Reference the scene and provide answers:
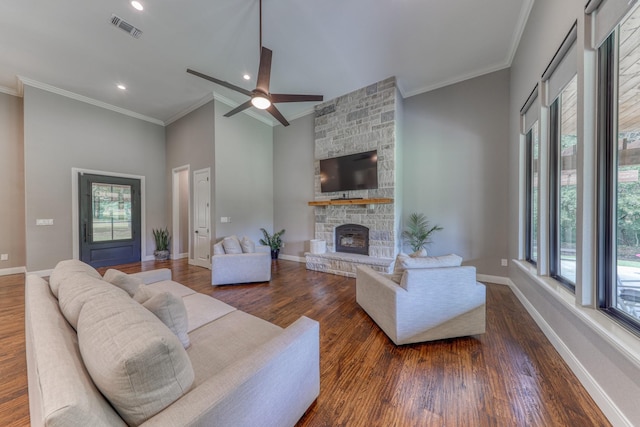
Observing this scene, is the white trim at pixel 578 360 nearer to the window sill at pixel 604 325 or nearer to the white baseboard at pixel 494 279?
the window sill at pixel 604 325

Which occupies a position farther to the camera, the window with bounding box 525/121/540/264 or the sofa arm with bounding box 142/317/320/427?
the window with bounding box 525/121/540/264

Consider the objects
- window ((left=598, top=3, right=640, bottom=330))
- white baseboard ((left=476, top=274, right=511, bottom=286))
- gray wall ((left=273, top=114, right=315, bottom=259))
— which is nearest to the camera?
window ((left=598, top=3, right=640, bottom=330))

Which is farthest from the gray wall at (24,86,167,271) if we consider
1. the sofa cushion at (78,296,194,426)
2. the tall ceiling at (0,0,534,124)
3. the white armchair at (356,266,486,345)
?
the white armchair at (356,266,486,345)

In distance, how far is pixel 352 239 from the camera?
471 centimetres

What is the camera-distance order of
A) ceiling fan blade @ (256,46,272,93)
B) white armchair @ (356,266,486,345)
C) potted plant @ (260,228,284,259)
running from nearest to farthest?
white armchair @ (356,266,486,345)
ceiling fan blade @ (256,46,272,93)
potted plant @ (260,228,284,259)

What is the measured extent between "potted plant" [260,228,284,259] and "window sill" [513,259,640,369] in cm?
476

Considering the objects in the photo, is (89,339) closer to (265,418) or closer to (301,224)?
(265,418)

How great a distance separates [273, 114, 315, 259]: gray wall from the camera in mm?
5383

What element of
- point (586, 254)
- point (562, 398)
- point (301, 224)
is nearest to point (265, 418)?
point (562, 398)

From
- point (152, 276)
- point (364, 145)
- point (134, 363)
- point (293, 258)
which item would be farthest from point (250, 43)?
point (293, 258)

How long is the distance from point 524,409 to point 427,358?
61 cm

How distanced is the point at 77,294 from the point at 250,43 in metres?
3.53

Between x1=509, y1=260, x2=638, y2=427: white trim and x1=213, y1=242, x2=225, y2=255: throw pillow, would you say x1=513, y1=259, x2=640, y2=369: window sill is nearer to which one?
x1=509, y1=260, x2=638, y2=427: white trim

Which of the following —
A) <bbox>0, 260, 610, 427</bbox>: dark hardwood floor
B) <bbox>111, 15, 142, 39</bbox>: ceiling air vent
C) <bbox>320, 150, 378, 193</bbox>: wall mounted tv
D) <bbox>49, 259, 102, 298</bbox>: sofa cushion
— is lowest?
<bbox>0, 260, 610, 427</bbox>: dark hardwood floor
